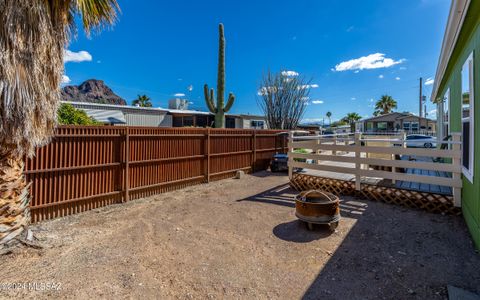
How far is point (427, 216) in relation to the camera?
497cm

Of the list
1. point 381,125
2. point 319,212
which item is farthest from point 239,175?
point 381,125

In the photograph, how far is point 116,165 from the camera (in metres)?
6.10

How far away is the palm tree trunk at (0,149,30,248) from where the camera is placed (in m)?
3.46

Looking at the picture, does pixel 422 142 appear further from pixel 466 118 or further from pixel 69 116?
pixel 69 116

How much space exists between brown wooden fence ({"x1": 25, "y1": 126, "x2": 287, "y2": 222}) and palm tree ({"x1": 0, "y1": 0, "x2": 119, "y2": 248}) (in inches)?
42.8

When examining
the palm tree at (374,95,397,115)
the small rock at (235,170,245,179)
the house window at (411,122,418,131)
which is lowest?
the small rock at (235,170,245,179)

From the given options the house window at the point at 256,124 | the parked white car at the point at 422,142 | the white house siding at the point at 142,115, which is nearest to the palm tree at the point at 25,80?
the parked white car at the point at 422,142

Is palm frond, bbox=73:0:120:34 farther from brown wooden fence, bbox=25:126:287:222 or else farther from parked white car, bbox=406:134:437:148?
parked white car, bbox=406:134:437:148

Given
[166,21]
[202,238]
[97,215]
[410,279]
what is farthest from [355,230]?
[166,21]

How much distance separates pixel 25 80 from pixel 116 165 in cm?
316

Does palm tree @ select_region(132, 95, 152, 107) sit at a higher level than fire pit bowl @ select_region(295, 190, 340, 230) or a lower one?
higher

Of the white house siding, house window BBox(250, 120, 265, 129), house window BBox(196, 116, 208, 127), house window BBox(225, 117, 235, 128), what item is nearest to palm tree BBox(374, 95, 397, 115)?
house window BBox(250, 120, 265, 129)

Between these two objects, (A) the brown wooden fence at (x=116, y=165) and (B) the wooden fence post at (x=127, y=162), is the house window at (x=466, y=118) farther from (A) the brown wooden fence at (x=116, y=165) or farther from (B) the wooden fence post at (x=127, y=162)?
(B) the wooden fence post at (x=127, y=162)

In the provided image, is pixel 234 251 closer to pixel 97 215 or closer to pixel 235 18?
pixel 97 215
